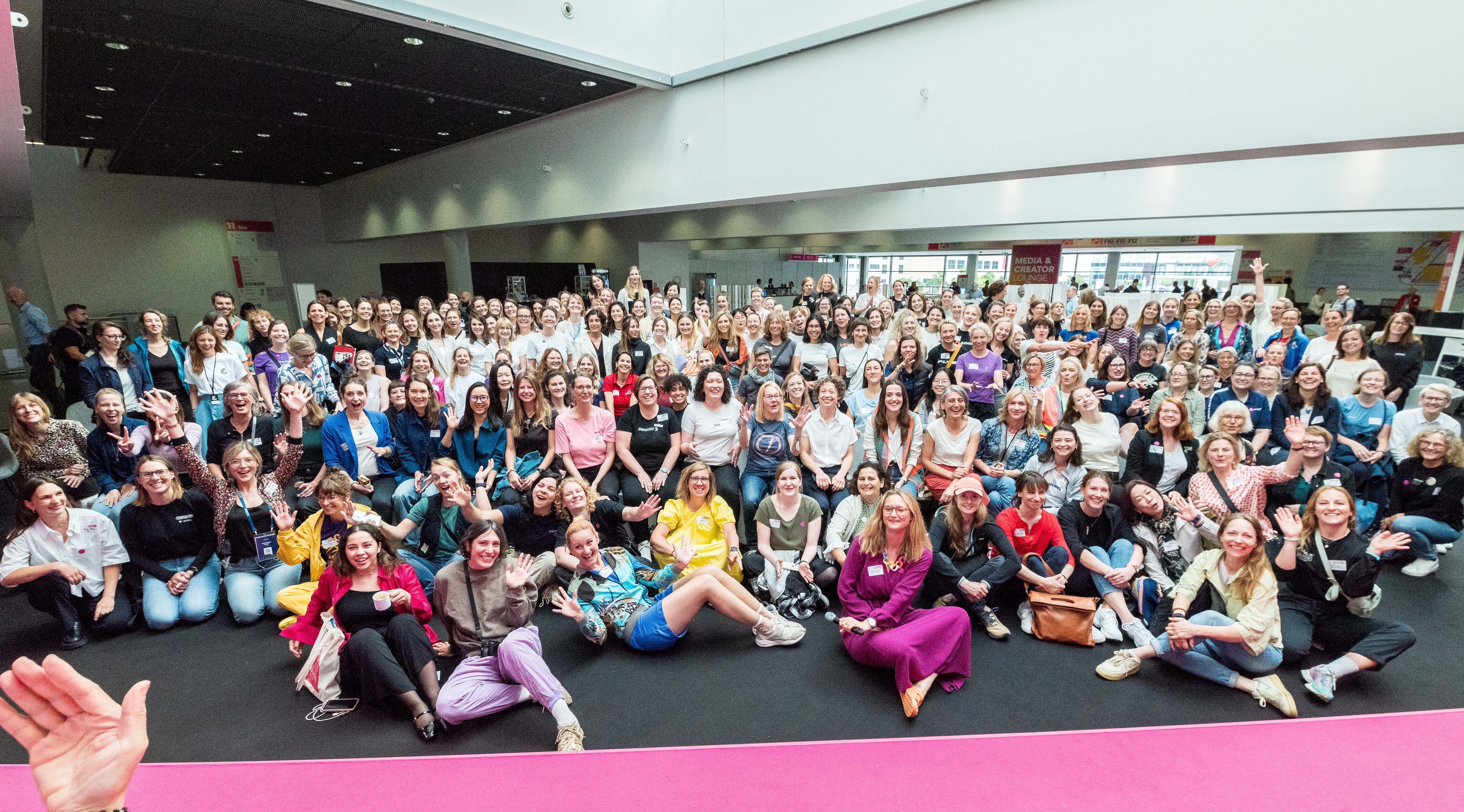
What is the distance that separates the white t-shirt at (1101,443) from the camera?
15.0ft

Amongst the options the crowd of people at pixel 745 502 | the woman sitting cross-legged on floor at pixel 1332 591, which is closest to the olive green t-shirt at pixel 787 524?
the crowd of people at pixel 745 502

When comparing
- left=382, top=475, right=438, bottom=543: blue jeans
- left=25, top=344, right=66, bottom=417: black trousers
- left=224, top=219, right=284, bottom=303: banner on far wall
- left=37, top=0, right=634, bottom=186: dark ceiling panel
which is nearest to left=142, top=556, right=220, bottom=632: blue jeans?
left=382, top=475, right=438, bottom=543: blue jeans

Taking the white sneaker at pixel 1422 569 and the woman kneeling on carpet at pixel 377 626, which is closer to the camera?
the woman kneeling on carpet at pixel 377 626

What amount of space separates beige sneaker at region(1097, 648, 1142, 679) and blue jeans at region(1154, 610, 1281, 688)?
0.14 m

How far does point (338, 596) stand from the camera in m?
3.17

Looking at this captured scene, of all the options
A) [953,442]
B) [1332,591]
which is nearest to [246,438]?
[953,442]

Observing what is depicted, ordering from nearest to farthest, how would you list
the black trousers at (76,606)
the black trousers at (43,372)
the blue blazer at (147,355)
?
1. the black trousers at (76,606)
2. the blue blazer at (147,355)
3. the black trousers at (43,372)

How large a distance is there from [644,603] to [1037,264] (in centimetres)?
1163

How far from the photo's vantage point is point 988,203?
11.6 metres

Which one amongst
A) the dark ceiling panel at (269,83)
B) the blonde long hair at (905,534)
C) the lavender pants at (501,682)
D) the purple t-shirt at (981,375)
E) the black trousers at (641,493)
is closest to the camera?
the lavender pants at (501,682)

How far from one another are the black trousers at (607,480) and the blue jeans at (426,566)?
43.9 inches

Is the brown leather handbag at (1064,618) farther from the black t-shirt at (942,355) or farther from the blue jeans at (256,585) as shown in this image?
the blue jeans at (256,585)

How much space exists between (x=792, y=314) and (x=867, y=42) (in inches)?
120

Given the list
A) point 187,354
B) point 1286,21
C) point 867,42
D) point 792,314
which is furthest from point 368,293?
point 1286,21
